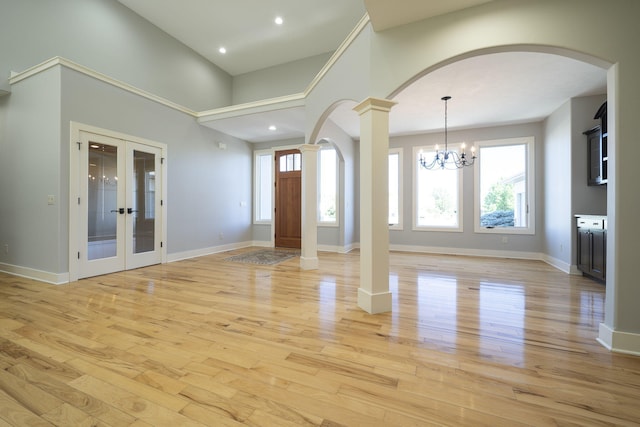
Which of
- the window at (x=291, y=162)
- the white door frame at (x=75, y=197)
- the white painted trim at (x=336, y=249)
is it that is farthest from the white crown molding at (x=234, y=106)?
the white painted trim at (x=336, y=249)

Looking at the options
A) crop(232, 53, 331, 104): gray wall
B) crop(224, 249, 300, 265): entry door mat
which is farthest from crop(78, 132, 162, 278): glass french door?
crop(232, 53, 331, 104): gray wall

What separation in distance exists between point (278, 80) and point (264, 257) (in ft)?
15.3

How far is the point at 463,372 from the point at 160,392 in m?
1.77

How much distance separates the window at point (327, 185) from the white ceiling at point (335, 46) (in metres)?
0.80

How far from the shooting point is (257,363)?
1.70 metres

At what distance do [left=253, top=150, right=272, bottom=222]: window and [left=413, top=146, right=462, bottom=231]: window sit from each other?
3835 mm

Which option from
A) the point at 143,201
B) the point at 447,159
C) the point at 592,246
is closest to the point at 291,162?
the point at 143,201

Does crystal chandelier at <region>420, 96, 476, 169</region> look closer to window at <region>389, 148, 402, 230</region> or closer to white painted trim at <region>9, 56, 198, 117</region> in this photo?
window at <region>389, 148, 402, 230</region>

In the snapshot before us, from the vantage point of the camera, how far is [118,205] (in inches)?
162

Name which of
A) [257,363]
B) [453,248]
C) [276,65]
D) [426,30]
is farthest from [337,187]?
[257,363]

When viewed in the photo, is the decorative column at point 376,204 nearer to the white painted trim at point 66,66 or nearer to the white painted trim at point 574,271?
the white painted trim at point 574,271

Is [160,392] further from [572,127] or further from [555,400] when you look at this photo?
[572,127]

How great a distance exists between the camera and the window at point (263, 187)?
7.23m

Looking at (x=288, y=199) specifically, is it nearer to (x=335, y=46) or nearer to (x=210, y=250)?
(x=210, y=250)
